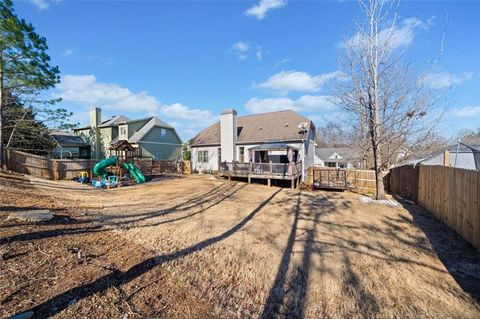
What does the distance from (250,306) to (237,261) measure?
1120mm

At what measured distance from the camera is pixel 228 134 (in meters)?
20.7

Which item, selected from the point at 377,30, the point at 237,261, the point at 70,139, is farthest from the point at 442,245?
the point at 70,139

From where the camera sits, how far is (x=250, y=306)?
3104 millimetres

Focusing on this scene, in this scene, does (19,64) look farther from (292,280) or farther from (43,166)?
(292,280)

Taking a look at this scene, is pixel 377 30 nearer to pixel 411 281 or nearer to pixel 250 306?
pixel 411 281

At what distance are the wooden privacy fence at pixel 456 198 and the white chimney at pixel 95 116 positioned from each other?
3229 centimetres

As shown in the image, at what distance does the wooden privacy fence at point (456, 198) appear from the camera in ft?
16.8

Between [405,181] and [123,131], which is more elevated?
[123,131]

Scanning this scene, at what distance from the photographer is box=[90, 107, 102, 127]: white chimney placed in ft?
91.5

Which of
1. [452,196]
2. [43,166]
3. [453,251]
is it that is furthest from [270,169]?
[43,166]

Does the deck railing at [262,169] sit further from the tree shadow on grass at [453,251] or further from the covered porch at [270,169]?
the tree shadow on grass at [453,251]

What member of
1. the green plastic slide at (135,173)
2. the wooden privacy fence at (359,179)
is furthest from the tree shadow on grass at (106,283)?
the wooden privacy fence at (359,179)

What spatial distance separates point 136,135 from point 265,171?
16650 mm

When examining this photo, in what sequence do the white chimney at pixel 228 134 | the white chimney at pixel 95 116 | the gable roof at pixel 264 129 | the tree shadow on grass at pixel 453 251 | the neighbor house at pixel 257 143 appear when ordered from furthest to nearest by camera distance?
the white chimney at pixel 95 116, the white chimney at pixel 228 134, the gable roof at pixel 264 129, the neighbor house at pixel 257 143, the tree shadow on grass at pixel 453 251
